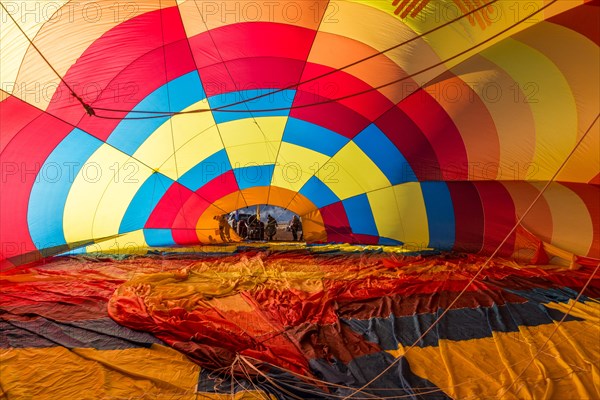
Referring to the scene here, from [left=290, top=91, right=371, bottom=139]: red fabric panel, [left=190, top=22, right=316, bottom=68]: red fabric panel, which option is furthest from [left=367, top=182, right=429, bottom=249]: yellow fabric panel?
[left=190, top=22, right=316, bottom=68]: red fabric panel

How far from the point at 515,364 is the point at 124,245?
18.7 ft

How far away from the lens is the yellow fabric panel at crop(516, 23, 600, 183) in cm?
279

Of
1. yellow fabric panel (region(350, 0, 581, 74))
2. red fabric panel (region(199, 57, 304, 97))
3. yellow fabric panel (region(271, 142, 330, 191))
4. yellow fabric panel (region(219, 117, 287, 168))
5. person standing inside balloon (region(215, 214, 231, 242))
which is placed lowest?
person standing inside balloon (region(215, 214, 231, 242))

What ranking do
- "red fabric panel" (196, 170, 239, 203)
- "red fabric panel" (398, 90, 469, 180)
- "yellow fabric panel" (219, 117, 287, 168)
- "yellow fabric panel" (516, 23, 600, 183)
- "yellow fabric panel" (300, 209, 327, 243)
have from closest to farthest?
"yellow fabric panel" (516, 23, 600, 183) < "red fabric panel" (398, 90, 469, 180) < "yellow fabric panel" (219, 117, 287, 168) < "red fabric panel" (196, 170, 239, 203) < "yellow fabric panel" (300, 209, 327, 243)

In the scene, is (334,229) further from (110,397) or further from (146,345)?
(110,397)

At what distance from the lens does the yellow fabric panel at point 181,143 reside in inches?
182

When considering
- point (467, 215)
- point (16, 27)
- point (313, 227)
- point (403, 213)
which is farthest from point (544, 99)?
point (16, 27)

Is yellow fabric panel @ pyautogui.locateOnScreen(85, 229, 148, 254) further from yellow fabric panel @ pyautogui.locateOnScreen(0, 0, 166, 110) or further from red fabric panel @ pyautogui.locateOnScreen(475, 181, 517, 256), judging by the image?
red fabric panel @ pyautogui.locateOnScreen(475, 181, 517, 256)

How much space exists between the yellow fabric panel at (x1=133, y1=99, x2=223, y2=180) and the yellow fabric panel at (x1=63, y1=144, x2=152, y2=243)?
0.25 metres

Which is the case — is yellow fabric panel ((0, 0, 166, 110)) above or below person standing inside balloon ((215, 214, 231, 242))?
above

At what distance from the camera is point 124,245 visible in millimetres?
5730

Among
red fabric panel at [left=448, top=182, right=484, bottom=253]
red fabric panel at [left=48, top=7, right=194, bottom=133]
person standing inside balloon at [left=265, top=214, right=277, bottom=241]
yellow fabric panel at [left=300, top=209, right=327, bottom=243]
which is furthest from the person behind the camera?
person standing inside balloon at [left=265, top=214, right=277, bottom=241]

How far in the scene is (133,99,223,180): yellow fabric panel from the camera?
15.1 ft

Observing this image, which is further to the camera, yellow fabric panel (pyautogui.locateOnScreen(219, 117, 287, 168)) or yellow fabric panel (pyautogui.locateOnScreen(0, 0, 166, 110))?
yellow fabric panel (pyautogui.locateOnScreen(219, 117, 287, 168))
